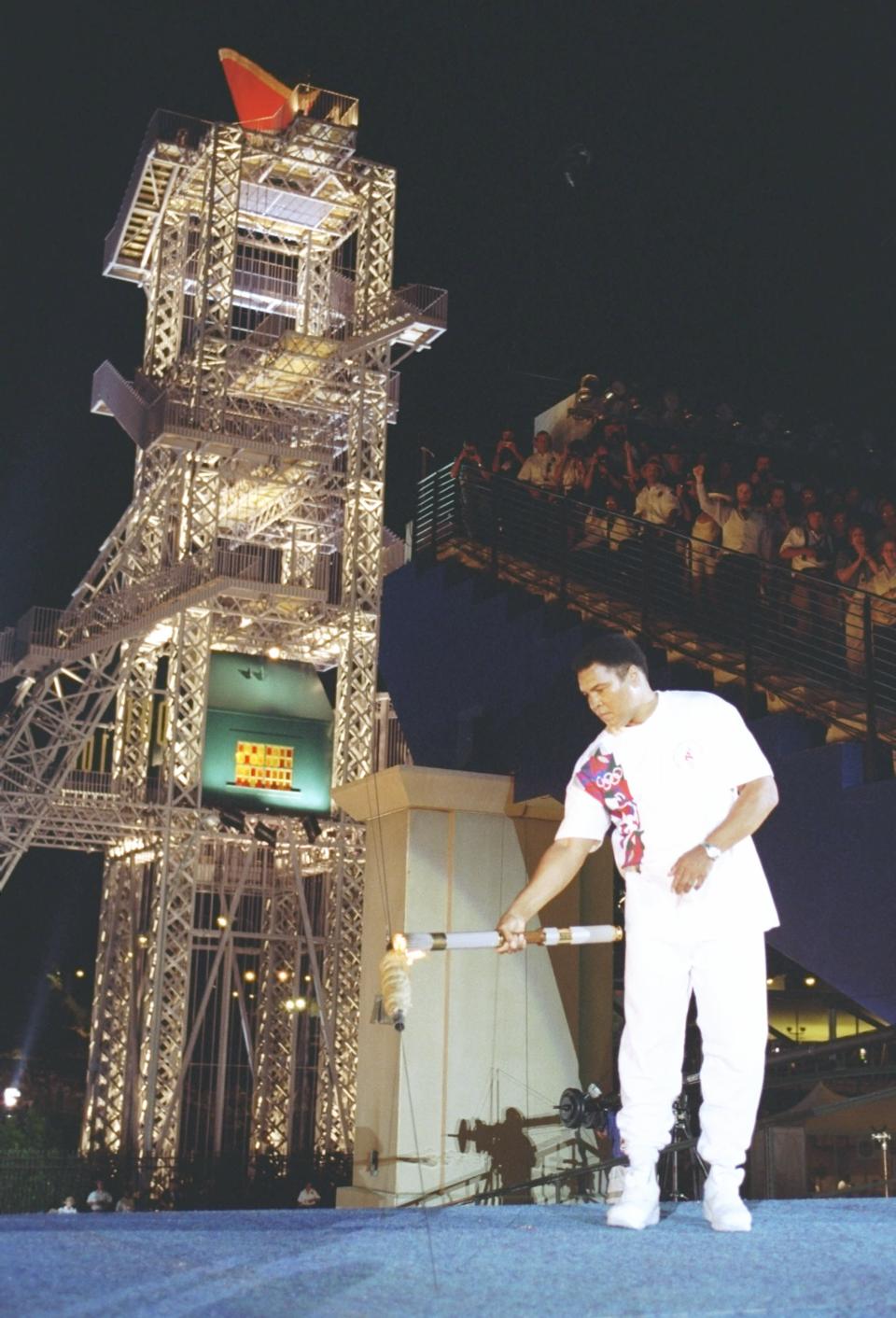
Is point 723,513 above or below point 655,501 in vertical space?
below

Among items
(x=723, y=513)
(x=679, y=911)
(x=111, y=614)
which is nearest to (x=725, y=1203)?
(x=679, y=911)

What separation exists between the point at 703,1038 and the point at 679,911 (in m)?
0.40

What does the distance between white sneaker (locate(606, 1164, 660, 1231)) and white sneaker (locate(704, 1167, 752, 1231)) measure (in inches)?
6.9

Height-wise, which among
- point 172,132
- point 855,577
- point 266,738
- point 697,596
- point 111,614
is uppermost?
point 172,132

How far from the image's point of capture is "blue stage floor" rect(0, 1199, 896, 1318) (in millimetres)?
3037

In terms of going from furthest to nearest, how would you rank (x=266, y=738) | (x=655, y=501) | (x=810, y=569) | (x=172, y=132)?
1. (x=172, y=132)
2. (x=266, y=738)
3. (x=655, y=501)
4. (x=810, y=569)

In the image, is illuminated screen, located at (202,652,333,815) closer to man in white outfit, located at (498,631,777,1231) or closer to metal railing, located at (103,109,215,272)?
metal railing, located at (103,109,215,272)

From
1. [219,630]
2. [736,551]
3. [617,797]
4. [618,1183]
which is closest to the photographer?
[617,797]

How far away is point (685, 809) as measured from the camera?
475 cm

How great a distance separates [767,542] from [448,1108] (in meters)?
4.87

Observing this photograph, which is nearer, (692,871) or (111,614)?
(692,871)

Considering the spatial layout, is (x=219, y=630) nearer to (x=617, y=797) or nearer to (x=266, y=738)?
(x=266, y=738)

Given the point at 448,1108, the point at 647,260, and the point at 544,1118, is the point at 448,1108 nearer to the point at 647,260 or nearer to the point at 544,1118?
the point at 544,1118

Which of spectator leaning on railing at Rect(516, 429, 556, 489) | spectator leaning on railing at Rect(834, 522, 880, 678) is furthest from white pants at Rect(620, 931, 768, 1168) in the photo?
spectator leaning on railing at Rect(516, 429, 556, 489)
